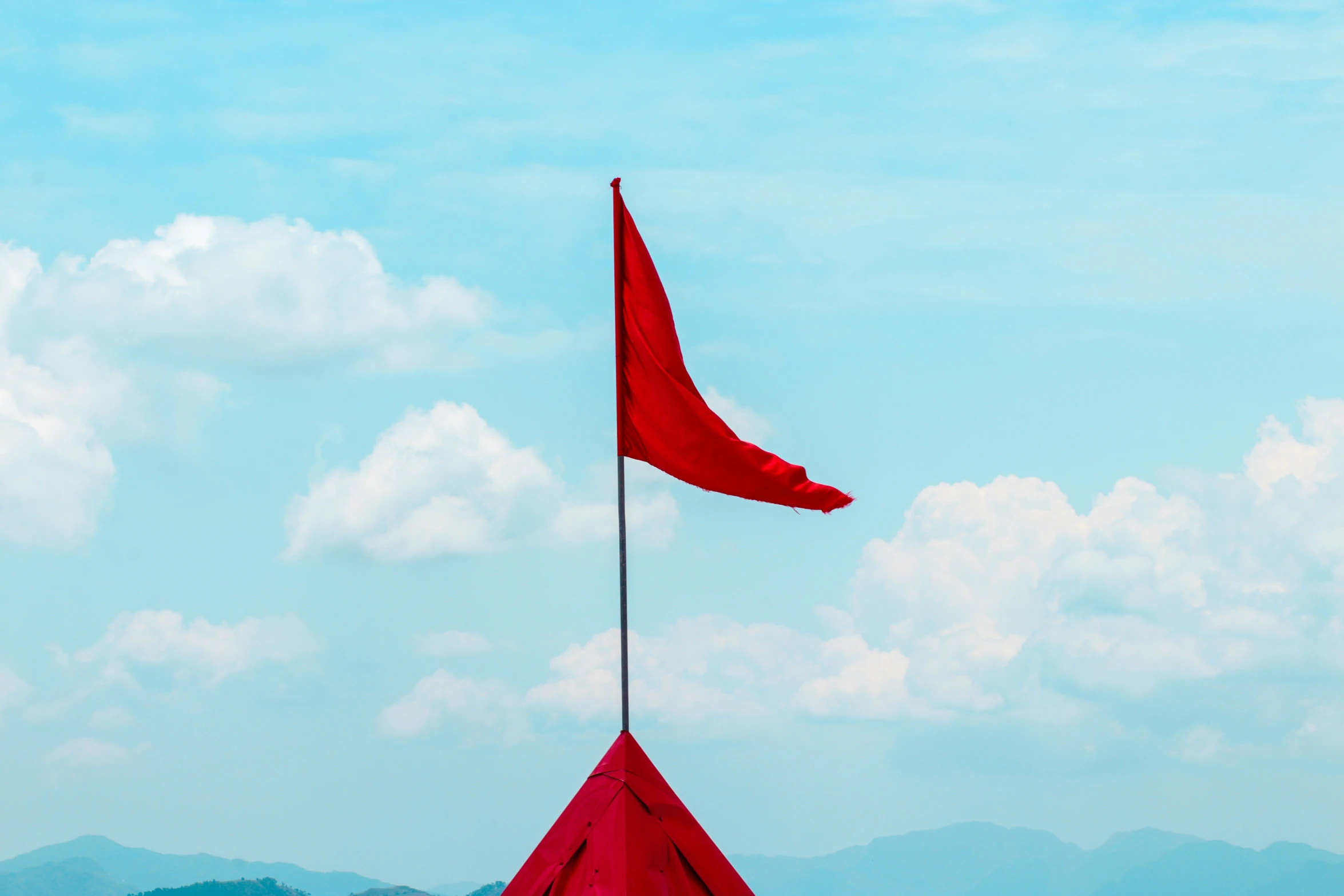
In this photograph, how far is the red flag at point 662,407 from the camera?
19.1 m

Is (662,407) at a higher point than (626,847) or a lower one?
higher

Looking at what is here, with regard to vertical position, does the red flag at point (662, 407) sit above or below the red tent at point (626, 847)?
above

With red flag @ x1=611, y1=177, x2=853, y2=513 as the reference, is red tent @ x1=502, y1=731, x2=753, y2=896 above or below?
below

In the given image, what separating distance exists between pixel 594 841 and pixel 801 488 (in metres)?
5.00

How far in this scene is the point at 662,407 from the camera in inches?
769

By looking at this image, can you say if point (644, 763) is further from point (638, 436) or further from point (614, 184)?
point (614, 184)

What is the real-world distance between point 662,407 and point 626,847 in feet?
18.2

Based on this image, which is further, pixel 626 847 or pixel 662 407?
pixel 662 407

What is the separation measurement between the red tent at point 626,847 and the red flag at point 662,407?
11.5 feet

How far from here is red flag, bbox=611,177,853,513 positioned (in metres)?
19.1

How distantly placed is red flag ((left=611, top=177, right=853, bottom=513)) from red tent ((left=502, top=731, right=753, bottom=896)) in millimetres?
3503

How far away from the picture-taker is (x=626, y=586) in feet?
62.5

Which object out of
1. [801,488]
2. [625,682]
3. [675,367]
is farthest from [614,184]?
[625,682]

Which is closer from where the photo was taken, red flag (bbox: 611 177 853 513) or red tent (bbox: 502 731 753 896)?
red tent (bbox: 502 731 753 896)
